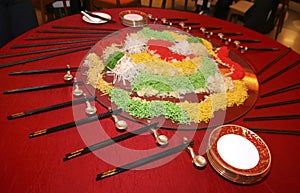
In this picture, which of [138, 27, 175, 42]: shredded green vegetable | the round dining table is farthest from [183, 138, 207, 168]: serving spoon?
[138, 27, 175, 42]: shredded green vegetable

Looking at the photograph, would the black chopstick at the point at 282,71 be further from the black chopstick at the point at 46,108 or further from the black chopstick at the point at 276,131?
the black chopstick at the point at 46,108

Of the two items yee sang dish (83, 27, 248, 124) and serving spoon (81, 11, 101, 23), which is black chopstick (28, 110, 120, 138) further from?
serving spoon (81, 11, 101, 23)

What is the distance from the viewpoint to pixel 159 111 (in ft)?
3.67

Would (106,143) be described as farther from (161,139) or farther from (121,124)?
(161,139)

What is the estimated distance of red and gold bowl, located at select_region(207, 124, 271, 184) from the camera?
0.90 m

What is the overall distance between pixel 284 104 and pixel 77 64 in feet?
3.66

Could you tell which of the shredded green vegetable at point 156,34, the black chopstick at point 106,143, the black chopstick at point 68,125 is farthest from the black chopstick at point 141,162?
the shredded green vegetable at point 156,34

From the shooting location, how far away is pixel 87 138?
0.99 metres

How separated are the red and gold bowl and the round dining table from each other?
0.10 feet

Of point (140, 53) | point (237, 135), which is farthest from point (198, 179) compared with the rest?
point (140, 53)

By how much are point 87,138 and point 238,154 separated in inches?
22.8

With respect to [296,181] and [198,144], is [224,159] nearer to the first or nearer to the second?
[198,144]

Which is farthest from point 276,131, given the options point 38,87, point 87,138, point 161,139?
point 38,87

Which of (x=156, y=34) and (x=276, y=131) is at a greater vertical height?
(x=156, y=34)
